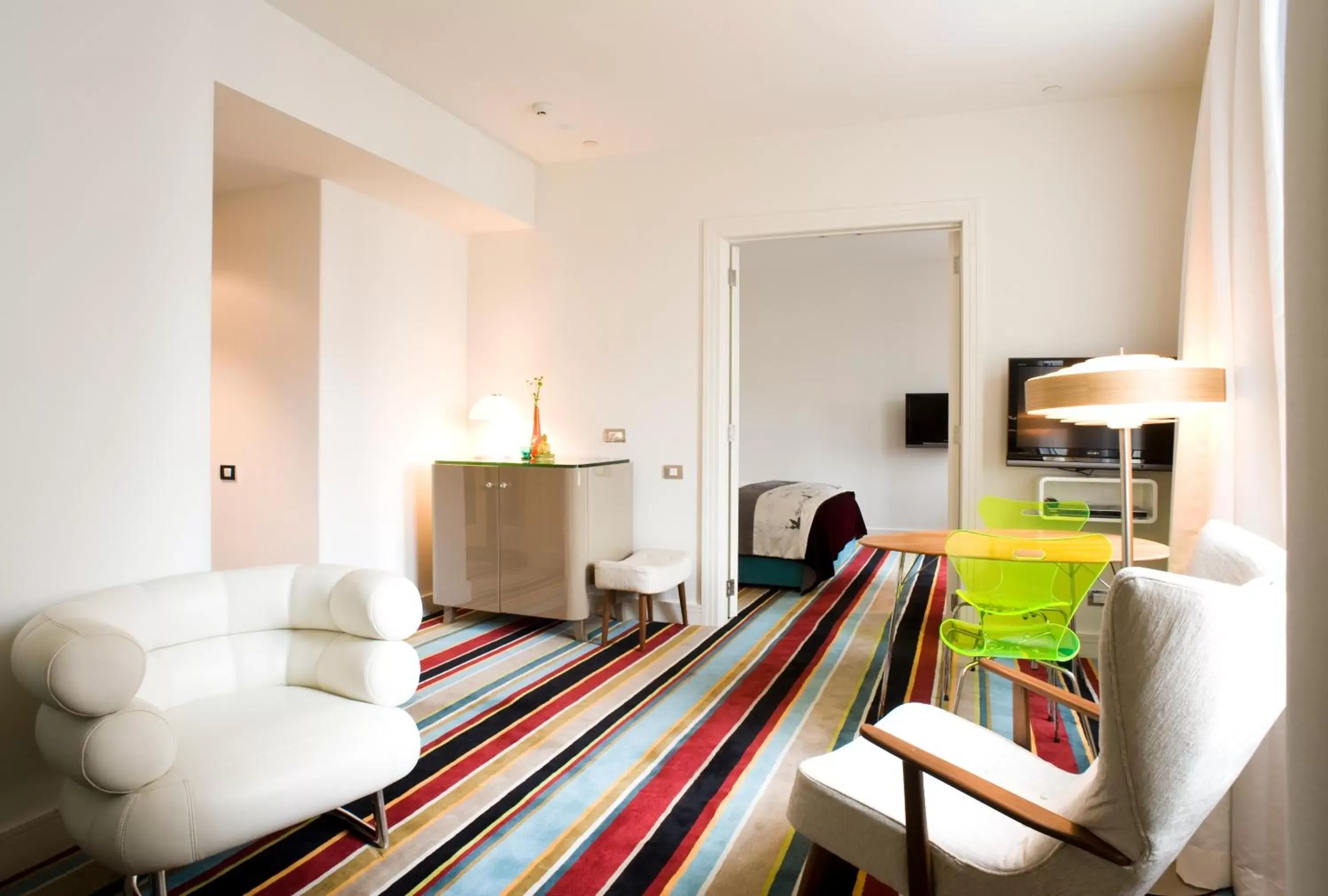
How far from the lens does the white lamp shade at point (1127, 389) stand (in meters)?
2.15

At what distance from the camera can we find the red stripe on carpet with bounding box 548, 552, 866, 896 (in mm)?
1950

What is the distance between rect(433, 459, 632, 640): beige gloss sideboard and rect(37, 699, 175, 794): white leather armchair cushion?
246 centimetres

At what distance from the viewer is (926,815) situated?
4.91 feet

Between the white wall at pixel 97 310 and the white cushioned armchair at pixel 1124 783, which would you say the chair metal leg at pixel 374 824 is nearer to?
the white wall at pixel 97 310

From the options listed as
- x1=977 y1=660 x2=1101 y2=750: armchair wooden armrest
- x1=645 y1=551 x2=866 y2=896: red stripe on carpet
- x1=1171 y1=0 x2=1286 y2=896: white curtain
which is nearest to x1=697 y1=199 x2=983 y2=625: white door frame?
x1=645 y1=551 x2=866 y2=896: red stripe on carpet

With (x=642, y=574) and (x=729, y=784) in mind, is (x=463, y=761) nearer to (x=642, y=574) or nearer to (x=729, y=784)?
(x=729, y=784)

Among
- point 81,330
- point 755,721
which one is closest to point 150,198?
point 81,330

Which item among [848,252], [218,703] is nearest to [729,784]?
Answer: [218,703]

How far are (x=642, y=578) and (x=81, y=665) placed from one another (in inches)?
103

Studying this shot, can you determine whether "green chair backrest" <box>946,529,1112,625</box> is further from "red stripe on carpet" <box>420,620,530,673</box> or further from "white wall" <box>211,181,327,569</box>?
"white wall" <box>211,181,327,569</box>

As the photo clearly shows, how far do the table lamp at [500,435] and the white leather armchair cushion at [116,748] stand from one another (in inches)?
121

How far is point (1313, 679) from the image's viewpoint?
2.00 feet

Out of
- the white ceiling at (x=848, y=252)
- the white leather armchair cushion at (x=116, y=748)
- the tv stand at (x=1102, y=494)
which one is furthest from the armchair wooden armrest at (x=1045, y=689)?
the white ceiling at (x=848, y=252)

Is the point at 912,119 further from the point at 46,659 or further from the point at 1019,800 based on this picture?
the point at 46,659
